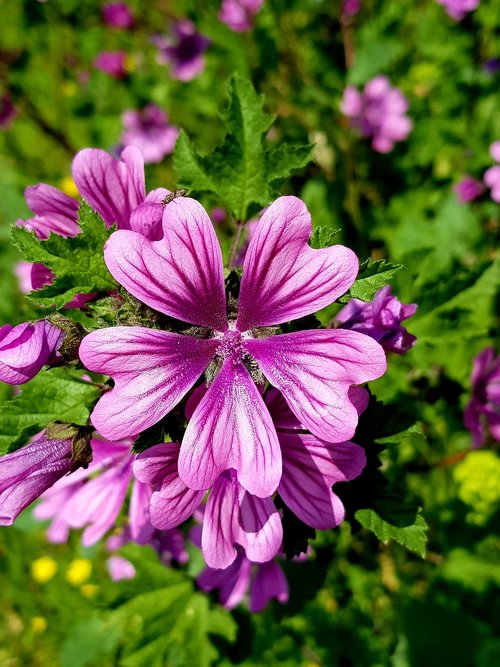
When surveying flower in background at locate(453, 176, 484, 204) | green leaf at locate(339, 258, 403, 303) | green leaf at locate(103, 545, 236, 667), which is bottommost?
green leaf at locate(103, 545, 236, 667)

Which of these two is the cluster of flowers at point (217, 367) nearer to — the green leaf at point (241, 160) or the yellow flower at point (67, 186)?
the green leaf at point (241, 160)

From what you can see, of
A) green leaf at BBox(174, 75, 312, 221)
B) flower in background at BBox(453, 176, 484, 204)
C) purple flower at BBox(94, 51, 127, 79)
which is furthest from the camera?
purple flower at BBox(94, 51, 127, 79)

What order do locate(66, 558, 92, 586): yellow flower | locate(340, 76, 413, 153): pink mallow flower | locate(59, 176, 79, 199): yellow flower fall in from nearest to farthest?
locate(66, 558, 92, 586): yellow flower
locate(340, 76, 413, 153): pink mallow flower
locate(59, 176, 79, 199): yellow flower

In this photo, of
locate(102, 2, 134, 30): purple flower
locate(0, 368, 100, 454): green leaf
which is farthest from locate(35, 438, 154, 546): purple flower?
locate(102, 2, 134, 30): purple flower

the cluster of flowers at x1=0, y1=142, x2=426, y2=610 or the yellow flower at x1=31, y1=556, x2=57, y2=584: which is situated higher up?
the cluster of flowers at x1=0, y1=142, x2=426, y2=610

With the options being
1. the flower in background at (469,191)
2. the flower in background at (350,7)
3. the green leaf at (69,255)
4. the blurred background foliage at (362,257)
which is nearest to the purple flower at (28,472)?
the green leaf at (69,255)

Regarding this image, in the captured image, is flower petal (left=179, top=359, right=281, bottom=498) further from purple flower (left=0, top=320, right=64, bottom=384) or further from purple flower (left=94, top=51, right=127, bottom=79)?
purple flower (left=94, top=51, right=127, bottom=79)

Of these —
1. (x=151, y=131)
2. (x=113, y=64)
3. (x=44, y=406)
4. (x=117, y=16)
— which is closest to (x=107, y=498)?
(x=44, y=406)
